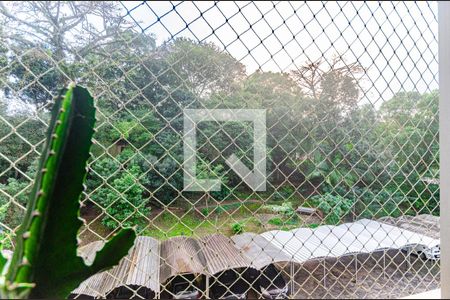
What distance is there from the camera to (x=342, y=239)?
699 millimetres

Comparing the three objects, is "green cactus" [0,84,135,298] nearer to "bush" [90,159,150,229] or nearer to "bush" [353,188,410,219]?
"bush" [90,159,150,229]

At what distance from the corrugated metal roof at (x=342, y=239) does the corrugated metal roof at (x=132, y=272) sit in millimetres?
270

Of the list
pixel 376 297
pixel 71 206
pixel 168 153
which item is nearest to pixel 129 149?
pixel 168 153

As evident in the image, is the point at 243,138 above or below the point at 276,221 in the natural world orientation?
above

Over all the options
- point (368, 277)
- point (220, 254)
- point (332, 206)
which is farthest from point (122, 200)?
point (368, 277)

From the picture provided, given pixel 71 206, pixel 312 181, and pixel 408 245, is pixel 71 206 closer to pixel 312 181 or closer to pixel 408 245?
pixel 312 181

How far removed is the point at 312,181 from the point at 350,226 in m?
0.17

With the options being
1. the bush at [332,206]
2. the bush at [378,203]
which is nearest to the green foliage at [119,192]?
the bush at [332,206]

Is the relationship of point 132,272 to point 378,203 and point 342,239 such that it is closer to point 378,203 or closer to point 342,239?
point 342,239

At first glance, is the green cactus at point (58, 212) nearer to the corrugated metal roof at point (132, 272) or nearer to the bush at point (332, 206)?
the corrugated metal roof at point (132, 272)

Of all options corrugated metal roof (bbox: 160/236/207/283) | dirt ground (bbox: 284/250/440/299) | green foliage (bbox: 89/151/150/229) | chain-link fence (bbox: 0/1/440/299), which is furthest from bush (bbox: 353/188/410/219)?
green foliage (bbox: 89/151/150/229)

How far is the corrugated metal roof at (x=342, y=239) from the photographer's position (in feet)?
2.14

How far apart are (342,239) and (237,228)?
31 cm

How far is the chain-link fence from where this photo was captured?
19.9 inches
